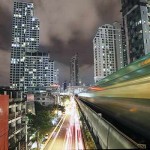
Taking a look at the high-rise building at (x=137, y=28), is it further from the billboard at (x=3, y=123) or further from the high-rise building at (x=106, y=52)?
the high-rise building at (x=106, y=52)

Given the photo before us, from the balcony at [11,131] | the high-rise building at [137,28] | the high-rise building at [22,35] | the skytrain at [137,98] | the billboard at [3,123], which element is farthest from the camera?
the high-rise building at [22,35]

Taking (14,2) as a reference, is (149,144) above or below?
below

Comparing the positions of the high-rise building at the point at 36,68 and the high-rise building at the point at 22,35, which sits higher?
the high-rise building at the point at 22,35

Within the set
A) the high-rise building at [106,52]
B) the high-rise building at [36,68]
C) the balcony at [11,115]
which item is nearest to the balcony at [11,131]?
the balcony at [11,115]

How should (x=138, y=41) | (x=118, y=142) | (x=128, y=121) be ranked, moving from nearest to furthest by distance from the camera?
1. (x=118, y=142)
2. (x=128, y=121)
3. (x=138, y=41)

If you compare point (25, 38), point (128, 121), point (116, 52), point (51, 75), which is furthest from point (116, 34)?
point (128, 121)

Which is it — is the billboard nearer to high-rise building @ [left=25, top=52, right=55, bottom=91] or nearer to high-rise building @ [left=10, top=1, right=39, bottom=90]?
high-rise building @ [left=25, top=52, right=55, bottom=91]

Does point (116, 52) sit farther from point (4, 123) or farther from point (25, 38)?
point (4, 123)

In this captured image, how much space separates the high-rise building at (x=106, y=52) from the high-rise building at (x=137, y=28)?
2064 inches

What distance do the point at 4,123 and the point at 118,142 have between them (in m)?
22.4

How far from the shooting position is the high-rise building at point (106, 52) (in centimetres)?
10169

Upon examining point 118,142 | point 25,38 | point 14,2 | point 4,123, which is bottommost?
point 4,123

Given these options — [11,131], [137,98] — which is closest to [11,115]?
[11,131]

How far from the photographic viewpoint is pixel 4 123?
23.0m
